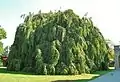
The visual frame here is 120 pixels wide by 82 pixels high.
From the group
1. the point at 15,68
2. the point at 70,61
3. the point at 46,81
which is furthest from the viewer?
the point at 15,68

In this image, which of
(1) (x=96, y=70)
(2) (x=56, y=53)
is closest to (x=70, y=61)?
(2) (x=56, y=53)

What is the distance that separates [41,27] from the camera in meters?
25.4

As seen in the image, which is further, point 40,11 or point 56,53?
point 40,11

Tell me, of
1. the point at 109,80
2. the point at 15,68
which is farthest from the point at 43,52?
the point at 109,80

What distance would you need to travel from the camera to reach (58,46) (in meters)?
23.7

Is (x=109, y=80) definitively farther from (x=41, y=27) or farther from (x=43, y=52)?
(x=41, y=27)

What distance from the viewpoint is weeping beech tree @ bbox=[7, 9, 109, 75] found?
23.2m

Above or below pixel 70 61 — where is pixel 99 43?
above

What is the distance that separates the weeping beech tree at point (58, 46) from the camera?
23172 millimetres

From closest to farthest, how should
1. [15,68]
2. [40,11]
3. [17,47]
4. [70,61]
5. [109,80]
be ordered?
[109,80] → [70,61] → [15,68] → [17,47] → [40,11]

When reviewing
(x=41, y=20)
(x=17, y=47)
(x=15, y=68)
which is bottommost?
(x=15, y=68)

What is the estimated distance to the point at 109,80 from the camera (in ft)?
28.4

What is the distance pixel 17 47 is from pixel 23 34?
1.38 m

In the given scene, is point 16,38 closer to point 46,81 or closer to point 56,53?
point 56,53
